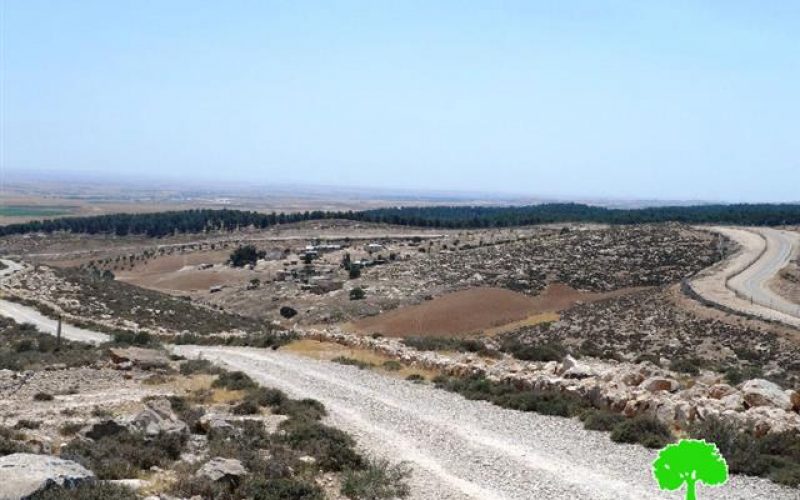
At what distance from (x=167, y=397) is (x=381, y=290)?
48256mm

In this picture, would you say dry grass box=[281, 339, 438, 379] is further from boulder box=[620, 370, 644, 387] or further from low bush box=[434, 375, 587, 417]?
boulder box=[620, 370, 644, 387]

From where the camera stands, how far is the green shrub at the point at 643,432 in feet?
46.3

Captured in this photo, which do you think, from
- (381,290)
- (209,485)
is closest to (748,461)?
(209,485)

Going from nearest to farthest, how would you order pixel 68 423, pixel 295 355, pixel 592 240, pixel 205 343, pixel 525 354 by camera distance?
pixel 68 423 < pixel 525 354 < pixel 295 355 < pixel 205 343 < pixel 592 240

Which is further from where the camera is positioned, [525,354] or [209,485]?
[525,354]

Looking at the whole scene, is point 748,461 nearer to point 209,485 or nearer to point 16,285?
point 209,485

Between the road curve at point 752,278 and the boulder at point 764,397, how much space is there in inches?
1033

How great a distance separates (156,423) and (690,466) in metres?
11.4

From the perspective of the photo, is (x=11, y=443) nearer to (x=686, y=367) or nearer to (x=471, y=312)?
(x=686, y=367)

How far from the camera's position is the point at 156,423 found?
1413 centimetres

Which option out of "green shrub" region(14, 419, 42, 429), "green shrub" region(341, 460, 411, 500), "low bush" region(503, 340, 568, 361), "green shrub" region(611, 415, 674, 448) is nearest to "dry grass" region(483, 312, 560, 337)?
"low bush" region(503, 340, 568, 361)

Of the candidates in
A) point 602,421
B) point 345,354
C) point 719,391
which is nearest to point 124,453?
point 602,421

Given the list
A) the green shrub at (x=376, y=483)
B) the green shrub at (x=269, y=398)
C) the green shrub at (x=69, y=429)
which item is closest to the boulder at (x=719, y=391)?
the green shrub at (x=376, y=483)

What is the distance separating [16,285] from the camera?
56.2 metres
